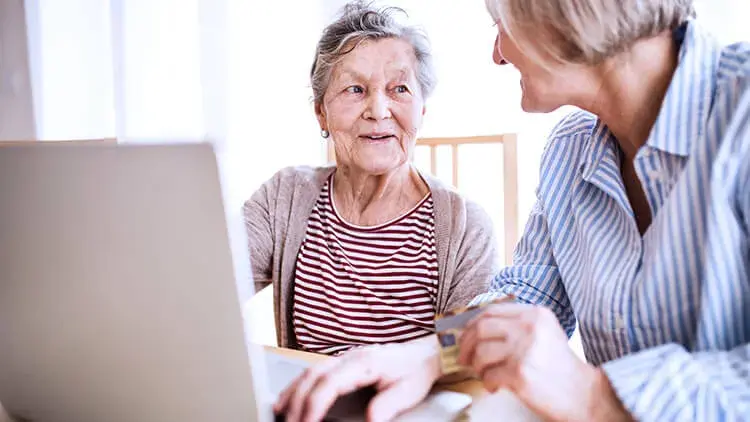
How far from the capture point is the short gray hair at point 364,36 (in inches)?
49.0

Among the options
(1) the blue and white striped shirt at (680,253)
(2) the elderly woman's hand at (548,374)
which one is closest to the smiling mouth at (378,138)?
(1) the blue and white striped shirt at (680,253)

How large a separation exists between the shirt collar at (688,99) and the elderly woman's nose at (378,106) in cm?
61

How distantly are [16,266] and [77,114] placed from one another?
2.29 meters

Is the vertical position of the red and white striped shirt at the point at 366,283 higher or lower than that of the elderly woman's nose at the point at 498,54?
lower

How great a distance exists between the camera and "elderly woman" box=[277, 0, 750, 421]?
1.88 ft

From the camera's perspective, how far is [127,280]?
48cm

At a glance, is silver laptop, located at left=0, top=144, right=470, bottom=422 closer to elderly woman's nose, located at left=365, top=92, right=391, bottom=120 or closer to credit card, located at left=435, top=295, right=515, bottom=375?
credit card, located at left=435, top=295, right=515, bottom=375

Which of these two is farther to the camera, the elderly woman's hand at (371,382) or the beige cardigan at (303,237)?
the beige cardigan at (303,237)

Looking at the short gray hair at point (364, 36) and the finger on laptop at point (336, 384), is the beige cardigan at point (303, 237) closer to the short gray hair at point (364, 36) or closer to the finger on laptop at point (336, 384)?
the short gray hair at point (364, 36)

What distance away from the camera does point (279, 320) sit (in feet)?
4.25

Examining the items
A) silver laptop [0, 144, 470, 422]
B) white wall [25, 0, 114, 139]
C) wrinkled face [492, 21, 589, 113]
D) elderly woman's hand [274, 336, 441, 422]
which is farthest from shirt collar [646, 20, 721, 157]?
white wall [25, 0, 114, 139]

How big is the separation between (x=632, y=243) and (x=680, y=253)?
74 mm

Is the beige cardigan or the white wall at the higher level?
the white wall

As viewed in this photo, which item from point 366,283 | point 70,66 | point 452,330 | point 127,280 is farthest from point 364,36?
point 70,66
